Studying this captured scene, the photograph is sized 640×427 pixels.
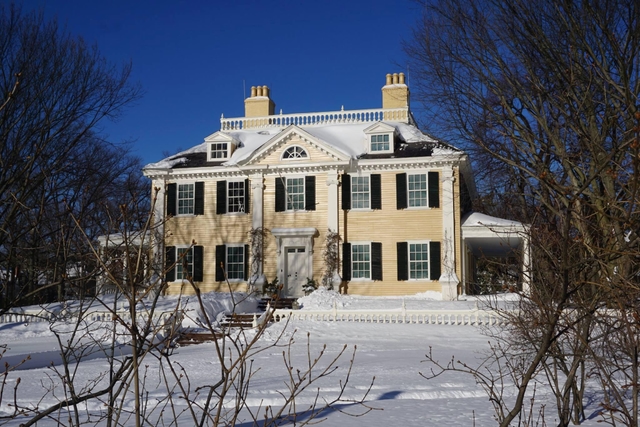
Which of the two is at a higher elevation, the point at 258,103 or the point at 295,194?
the point at 258,103

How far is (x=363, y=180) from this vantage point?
2438cm

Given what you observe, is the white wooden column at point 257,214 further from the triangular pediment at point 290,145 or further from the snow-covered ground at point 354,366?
the snow-covered ground at point 354,366

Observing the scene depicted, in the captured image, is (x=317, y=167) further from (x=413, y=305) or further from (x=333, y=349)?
(x=333, y=349)

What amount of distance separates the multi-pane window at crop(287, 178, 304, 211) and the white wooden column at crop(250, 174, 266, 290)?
1097 mm

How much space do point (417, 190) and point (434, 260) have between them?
272 centimetres

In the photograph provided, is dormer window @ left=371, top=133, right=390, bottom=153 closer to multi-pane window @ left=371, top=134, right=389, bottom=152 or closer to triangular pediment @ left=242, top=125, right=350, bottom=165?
multi-pane window @ left=371, top=134, right=389, bottom=152

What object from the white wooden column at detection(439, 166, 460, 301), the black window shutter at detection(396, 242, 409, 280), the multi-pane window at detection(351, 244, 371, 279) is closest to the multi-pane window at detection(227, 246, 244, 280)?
the multi-pane window at detection(351, 244, 371, 279)

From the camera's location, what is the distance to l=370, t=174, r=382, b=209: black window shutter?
78.8 feet

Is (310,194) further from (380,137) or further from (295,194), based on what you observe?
(380,137)

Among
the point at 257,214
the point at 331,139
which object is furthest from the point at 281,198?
the point at 331,139

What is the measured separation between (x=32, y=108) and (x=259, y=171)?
10.8 meters

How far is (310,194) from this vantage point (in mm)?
24453

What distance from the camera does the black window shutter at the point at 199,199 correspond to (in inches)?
1009

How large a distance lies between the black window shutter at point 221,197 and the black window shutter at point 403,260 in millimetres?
7129
